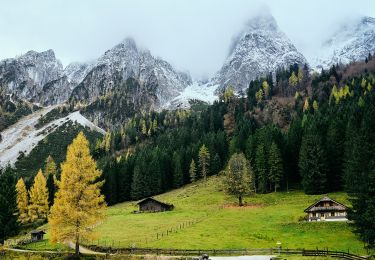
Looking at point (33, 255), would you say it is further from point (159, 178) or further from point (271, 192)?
point (159, 178)

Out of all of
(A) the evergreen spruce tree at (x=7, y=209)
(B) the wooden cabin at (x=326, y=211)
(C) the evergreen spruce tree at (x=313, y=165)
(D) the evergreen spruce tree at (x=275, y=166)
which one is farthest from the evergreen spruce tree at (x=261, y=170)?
(A) the evergreen spruce tree at (x=7, y=209)

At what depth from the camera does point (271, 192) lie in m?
102

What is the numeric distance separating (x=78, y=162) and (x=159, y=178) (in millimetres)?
82559

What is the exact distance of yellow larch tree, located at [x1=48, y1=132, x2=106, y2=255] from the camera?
1753 inches

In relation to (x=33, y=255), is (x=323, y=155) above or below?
above

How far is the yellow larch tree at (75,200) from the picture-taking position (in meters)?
44.5

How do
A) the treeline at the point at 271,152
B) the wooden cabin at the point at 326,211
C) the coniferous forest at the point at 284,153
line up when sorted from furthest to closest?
1. the treeline at the point at 271,152
2. the wooden cabin at the point at 326,211
3. the coniferous forest at the point at 284,153

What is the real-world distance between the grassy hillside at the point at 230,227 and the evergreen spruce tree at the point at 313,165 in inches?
147

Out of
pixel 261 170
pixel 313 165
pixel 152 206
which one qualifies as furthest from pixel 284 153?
pixel 152 206

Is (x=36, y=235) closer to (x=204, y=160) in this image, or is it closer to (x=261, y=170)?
(x=261, y=170)

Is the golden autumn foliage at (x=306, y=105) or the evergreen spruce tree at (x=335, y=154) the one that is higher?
the golden autumn foliage at (x=306, y=105)

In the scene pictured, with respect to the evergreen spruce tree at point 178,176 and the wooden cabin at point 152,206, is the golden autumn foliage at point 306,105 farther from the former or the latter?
the wooden cabin at point 152,206

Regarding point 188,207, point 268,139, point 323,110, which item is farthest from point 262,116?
point 188,207

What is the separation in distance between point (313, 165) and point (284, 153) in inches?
575
